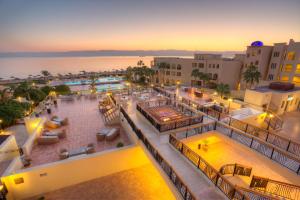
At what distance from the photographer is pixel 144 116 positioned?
1113cm

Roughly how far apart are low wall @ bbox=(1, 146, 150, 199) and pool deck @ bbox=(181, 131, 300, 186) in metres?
3.93

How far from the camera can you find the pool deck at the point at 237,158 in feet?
22.7

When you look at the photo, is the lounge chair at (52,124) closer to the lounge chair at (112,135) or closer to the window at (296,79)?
the lounge chair at (112,135)

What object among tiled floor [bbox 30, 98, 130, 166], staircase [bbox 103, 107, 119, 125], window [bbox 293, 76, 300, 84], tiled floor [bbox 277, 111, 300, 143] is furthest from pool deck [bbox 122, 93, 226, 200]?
window [bbox 293, 76, 300, 84]

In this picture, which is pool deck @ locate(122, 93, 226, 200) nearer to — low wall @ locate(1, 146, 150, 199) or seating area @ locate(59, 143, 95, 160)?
low wall @ locate(1, 146, 150, 199)

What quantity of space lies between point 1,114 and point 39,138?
682cm

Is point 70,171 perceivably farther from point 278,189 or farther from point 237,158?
point 278,189

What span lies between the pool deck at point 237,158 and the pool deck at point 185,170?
5.20 feet

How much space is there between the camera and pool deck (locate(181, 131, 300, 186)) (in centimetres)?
691

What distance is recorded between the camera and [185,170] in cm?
614

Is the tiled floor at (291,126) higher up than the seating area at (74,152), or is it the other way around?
the seating area at (74,152)

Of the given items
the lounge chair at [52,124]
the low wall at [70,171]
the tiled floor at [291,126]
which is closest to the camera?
the low wall at [70,171]

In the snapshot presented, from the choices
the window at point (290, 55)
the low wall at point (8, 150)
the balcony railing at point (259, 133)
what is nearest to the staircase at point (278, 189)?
the balcony railing at point (259, 133)

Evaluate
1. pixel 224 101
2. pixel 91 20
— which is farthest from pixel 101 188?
pixel 91 20
